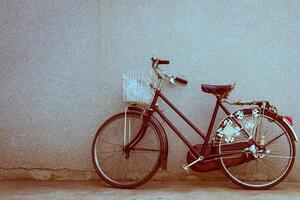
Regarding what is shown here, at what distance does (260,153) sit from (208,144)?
655 millimetres

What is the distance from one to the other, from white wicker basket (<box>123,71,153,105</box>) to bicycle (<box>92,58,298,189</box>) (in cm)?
2

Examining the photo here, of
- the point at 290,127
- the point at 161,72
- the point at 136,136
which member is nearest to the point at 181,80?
the point at 161,72

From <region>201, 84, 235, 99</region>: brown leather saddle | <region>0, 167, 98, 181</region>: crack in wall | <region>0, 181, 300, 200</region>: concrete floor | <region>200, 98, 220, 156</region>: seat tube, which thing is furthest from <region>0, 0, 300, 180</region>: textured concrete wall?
<region>201, 84, 235, 99</region>: brown leather saddle

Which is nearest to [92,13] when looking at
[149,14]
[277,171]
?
[149,14]

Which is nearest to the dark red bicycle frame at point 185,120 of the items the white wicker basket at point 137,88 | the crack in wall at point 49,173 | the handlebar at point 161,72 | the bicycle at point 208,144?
the bicycle at point 208,144

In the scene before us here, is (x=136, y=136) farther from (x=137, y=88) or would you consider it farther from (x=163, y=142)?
(x=137, y=88)

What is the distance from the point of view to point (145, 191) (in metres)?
6.31

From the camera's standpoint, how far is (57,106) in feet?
22.3

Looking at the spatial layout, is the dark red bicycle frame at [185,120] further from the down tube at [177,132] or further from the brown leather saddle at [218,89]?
the brown leather saddle at [218,89]

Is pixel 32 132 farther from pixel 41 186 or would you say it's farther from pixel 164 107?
pixel 164 107

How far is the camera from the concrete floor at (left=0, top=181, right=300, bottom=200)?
6.05 m

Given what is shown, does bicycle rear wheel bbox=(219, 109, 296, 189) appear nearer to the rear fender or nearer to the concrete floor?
the rear fender

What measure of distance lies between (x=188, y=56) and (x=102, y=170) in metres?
1.88

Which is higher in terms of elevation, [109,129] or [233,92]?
[233,92]
